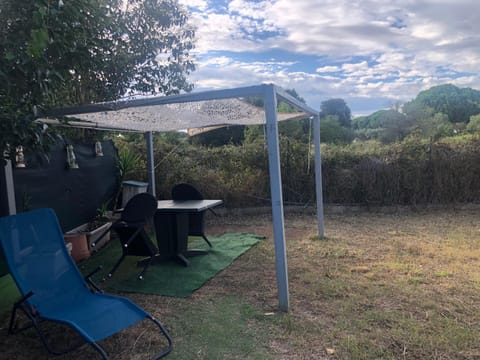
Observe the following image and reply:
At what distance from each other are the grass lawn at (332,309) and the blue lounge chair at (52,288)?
0.31 metres

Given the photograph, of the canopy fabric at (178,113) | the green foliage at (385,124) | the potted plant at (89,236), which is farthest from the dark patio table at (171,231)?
the green foliage at (385,124)

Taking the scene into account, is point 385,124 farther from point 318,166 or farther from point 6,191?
point 6,191

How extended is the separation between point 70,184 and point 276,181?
403 centimetres

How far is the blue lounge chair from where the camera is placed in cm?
250

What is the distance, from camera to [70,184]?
5758mm

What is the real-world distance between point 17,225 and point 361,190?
7.07m

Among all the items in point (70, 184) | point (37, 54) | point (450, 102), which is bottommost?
point (70, 184)

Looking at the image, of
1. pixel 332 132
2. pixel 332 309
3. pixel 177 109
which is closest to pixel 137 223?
pixel 177 109

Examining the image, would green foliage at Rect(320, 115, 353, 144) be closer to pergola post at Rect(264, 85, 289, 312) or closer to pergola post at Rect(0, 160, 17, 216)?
pergola post at Rect(264, 85, 289, 312)

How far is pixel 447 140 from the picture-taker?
823 cm

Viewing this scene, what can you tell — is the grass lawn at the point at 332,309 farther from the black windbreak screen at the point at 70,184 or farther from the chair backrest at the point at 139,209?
the black windbreak screen at the point at 70,184

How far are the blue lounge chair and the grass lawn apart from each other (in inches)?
12.4

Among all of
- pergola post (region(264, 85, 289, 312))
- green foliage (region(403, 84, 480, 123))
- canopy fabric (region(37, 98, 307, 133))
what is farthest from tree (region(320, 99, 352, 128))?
pergola post (region(264, 85, 289, 312))

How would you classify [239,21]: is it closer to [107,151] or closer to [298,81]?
[298,81]
